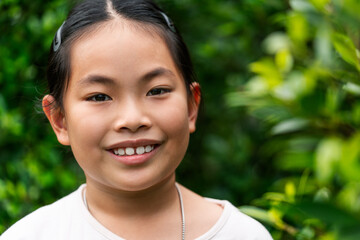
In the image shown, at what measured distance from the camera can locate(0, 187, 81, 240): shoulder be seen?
1.68 meters

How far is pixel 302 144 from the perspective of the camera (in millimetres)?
1536

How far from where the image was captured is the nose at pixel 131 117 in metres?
1.49

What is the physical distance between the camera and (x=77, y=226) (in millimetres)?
1684

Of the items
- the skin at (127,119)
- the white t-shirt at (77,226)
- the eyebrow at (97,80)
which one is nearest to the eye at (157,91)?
the skin at (127,119)

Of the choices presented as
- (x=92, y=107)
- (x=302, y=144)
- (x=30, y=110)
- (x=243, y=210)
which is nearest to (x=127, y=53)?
(x=92, y=107)

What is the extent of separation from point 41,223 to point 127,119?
0.49m

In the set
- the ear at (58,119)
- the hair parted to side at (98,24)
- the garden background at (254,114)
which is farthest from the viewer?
the ear at (58,119)

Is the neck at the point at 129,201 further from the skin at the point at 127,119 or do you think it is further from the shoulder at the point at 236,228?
the shoulder at the point at 236,228

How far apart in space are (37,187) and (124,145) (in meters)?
1.12

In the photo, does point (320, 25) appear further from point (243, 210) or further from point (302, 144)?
point (243, 210)

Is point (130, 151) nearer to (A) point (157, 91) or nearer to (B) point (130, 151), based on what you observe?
(B) point (130, 151)

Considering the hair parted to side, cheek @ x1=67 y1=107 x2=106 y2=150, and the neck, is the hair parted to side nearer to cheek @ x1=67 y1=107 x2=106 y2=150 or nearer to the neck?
cheek @ x1=67 y1=107 x2=106 y2=150

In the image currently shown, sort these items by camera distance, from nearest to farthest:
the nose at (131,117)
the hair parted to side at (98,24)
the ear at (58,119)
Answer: the nose at (131,117) < the hair parted to side at (98,24) < the ear at (58,119)

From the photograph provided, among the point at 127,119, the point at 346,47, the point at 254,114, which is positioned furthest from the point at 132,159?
the point at 346,47
